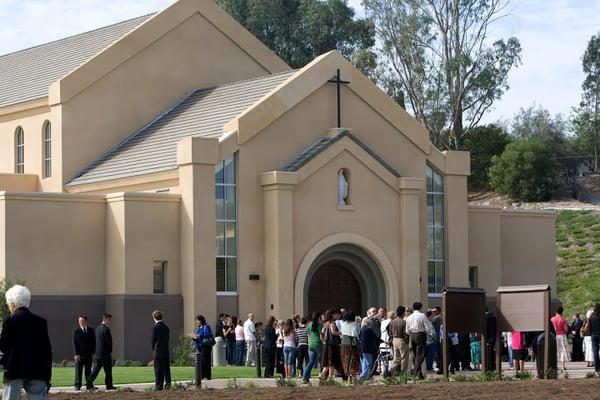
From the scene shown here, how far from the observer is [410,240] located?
46500 millimetres

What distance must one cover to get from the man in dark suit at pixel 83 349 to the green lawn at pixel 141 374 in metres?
1.85

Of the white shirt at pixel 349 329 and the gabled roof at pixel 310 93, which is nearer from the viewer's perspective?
the white shirt at pixel 349 329

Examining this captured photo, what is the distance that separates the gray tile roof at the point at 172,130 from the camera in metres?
46.2

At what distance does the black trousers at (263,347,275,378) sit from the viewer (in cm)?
3591

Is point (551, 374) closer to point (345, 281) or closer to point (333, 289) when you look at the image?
point (333, 289)

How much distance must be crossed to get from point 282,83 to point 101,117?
23.9 feet

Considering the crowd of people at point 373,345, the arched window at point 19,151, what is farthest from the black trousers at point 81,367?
the arched window at point 19,151

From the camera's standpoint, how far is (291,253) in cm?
4403

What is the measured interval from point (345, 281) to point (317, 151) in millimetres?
4628

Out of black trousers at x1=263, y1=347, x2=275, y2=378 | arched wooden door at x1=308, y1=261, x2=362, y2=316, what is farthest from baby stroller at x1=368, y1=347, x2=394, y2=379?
arched wooden door at x1=308, y1=261, x2=362, y2=316

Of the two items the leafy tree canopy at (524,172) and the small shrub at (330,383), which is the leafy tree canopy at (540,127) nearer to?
the leafy tree canopy at (524,172)

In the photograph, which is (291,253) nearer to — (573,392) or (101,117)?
(101,117)

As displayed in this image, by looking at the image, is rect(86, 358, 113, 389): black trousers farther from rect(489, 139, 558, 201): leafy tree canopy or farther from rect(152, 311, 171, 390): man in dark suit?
rect(489, 139, 558, 201): leafy tree canopy

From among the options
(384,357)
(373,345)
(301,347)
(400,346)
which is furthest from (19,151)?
(400,346)
